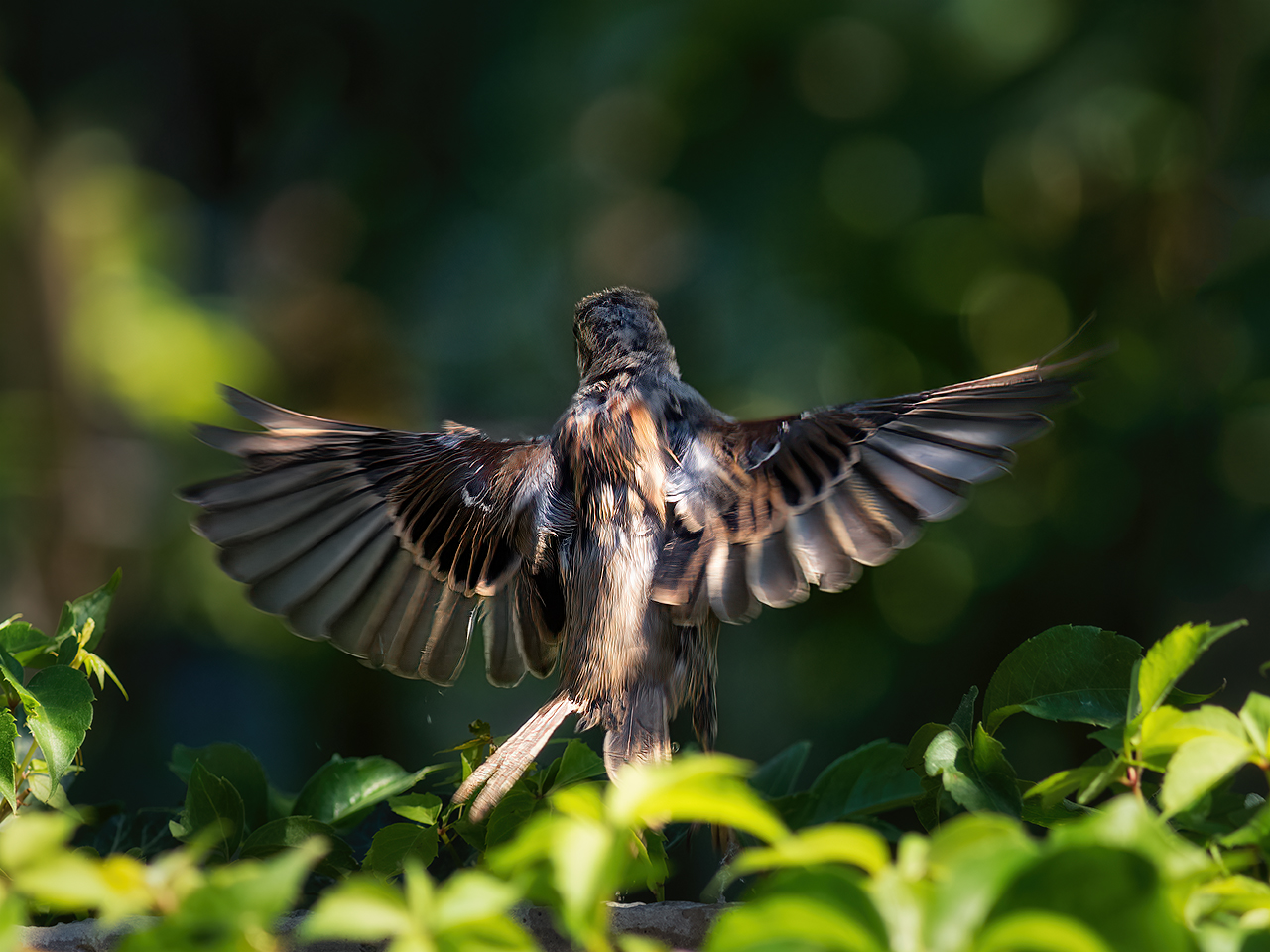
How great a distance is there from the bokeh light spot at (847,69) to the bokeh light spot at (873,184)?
0.39ft

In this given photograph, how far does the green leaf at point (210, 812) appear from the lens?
0.98 metres

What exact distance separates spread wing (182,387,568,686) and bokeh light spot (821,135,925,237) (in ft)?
5.99

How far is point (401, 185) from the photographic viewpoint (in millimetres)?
3727

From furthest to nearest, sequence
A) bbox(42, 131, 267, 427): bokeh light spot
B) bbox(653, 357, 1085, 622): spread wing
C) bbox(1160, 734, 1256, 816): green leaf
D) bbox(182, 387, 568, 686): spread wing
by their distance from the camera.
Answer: bbox(42, 131, 267, 427): bokeh light spot < bbox(182, 387, 568, 686): spread wing < bbox(653, 357, 1085, 622): spread wing < bbox(1160, 734, 1256, 816): green leaf

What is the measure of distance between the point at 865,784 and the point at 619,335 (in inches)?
40.6

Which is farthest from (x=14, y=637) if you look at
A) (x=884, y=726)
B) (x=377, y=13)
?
(x=377, y=13)

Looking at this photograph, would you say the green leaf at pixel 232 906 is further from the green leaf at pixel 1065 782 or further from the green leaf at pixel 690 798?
the green leaf at pixel 1065 782

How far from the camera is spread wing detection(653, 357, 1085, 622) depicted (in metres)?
1.24

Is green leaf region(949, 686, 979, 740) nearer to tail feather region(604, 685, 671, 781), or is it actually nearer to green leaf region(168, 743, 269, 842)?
tail feather region(604, 685, 671, 781)

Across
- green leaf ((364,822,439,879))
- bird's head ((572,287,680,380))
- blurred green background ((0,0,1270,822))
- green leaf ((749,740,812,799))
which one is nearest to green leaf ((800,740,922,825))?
green leaf ((749,740,812,799))

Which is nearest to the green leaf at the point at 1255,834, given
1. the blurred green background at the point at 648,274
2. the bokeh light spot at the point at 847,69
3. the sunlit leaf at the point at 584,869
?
the sunlit leaf at the point at 584,869

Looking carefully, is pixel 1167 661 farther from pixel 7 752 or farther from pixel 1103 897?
pixel 7 752

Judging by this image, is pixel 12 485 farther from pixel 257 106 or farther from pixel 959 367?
pixel 959 367

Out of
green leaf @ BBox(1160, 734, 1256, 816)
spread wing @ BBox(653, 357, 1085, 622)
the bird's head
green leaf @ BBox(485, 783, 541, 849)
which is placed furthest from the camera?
the bird's head
